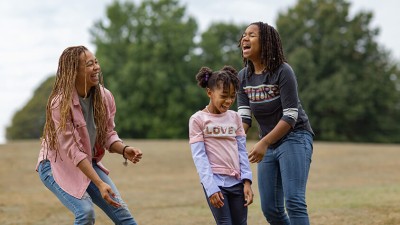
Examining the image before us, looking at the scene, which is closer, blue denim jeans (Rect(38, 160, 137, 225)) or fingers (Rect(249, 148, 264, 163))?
blue denim jeans (Rect(38, 160, 137, 225))

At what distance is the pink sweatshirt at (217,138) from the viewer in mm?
5039

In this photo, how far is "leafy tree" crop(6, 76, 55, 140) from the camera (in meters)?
65.5

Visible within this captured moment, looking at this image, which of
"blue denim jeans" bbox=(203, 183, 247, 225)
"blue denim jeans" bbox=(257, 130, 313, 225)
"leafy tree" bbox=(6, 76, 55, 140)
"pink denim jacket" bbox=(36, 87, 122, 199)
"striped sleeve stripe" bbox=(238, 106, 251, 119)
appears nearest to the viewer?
"pink denim jacket" bbox=(36, 87, 122, 199)

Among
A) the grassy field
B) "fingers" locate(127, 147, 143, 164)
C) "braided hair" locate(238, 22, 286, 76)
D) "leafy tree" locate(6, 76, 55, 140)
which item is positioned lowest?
"leafy tree" locate(6, 76, 55, 140)

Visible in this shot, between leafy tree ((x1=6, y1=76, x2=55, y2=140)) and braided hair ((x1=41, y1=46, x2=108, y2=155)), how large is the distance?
60035 mm

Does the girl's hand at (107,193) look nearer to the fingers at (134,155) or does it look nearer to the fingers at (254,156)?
the fingers at (134,155)

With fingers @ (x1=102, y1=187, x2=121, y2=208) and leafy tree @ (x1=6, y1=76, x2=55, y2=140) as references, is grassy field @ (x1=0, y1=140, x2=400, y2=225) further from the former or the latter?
leafy tree @ (x1=6, y1=76, x2=55, y2=140)

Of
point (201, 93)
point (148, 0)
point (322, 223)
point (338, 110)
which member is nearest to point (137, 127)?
point (201, 93)

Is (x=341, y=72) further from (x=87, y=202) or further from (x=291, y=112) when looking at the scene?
(x=87, y=202)

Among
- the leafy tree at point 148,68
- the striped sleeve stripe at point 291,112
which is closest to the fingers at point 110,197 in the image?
the striped sleeve stripe at point 291,112

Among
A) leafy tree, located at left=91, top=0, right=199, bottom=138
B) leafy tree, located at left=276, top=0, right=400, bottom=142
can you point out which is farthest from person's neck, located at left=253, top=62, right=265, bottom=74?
leafy tree, located at left=91, top=0, right=199, bottom=138

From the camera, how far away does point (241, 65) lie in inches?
2089

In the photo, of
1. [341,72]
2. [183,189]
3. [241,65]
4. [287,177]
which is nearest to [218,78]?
[287,177]

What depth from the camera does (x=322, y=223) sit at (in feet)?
29.0
